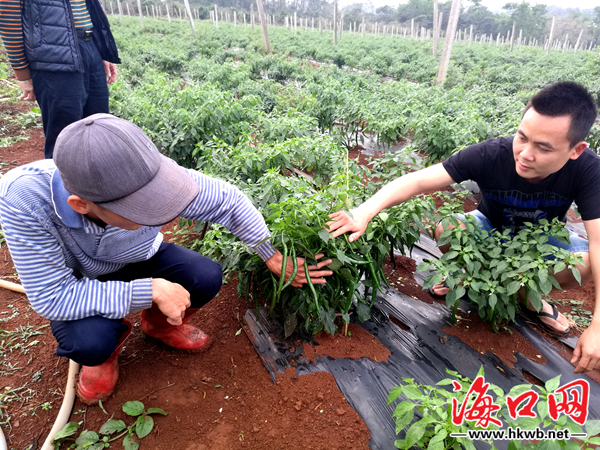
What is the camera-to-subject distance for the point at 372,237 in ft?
6.22

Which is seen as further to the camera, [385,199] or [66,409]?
[385,199]

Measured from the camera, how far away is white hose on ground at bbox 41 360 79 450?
1.59 m

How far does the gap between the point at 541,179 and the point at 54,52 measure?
3.34 metres

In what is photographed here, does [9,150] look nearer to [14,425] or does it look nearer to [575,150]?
[14,425]

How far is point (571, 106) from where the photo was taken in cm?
166

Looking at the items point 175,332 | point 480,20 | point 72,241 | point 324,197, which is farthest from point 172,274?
point 480,20

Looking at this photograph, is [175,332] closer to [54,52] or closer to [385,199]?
[385,199]

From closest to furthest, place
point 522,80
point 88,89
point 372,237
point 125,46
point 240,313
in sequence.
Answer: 1. point 372,237
2. point 240,313
3. point 88,89
4. point 522,80
5. point 125,46

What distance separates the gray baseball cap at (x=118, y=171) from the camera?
3.65 ft

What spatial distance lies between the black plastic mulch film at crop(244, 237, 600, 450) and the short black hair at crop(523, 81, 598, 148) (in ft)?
3.82

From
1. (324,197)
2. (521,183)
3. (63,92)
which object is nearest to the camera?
(324,197)

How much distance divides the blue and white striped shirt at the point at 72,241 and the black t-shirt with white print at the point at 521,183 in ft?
4.16

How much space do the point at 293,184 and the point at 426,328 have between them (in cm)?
114

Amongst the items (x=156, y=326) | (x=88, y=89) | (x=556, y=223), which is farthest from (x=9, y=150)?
(x=556, y=223)
